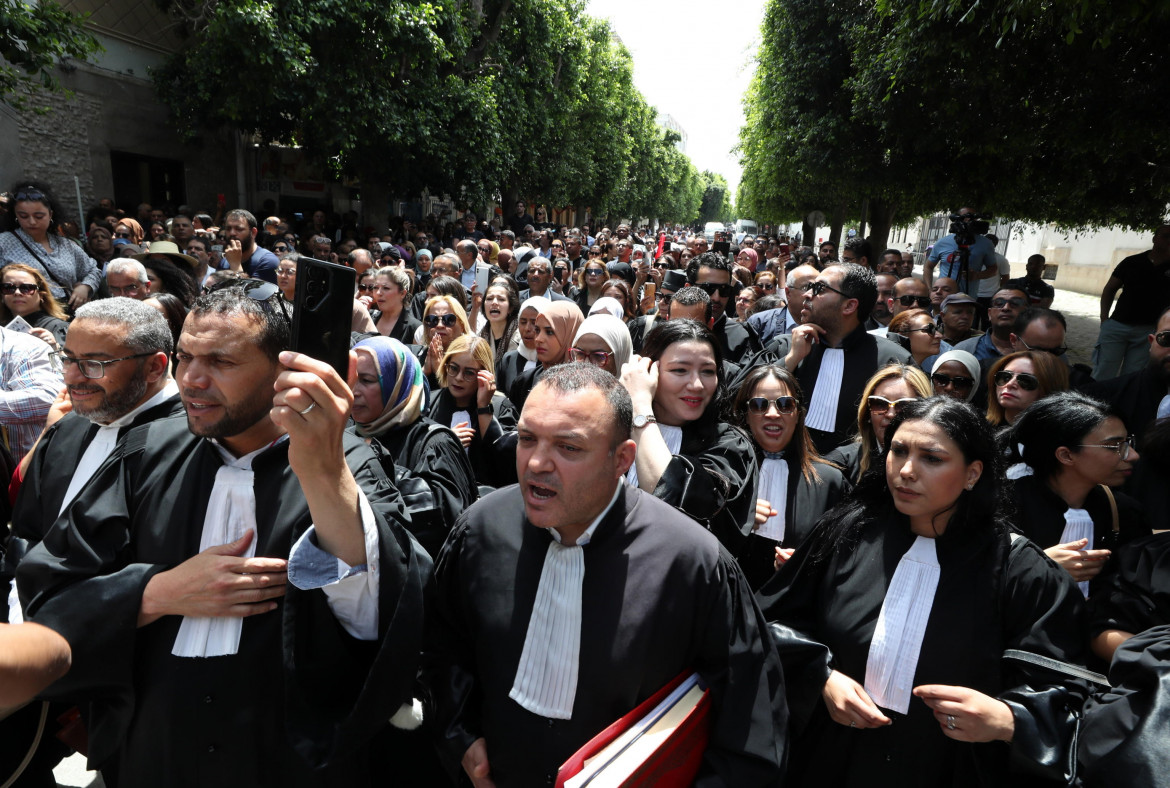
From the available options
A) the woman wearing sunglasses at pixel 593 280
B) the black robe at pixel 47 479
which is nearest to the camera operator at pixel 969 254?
the woman wearing sunglasses at pixel 593 280

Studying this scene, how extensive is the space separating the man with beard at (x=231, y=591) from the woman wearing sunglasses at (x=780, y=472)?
1971mm

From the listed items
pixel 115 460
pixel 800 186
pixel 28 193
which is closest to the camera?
pixel 115 460

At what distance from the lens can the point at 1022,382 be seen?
403 centimetres

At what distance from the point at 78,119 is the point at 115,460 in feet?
56.5

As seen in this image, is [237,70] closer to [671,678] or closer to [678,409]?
[678,409]

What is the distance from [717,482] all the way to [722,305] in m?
4.66

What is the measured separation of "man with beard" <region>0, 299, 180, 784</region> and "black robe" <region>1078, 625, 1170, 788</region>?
3.50m

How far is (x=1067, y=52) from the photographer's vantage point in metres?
6.79

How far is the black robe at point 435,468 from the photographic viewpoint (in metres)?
2.89

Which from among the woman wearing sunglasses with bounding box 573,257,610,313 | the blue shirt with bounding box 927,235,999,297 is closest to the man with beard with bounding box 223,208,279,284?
the woman wearing sunglasses with bounding box 573,257,610,313

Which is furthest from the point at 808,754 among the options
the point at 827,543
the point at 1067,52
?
the point at 1067,52

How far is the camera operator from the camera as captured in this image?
926 centimetres

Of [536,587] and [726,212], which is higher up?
[726,212]

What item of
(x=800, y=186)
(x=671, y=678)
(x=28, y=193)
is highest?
(x=800, y=186)
